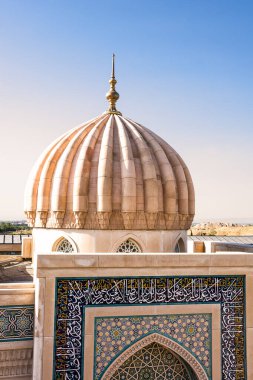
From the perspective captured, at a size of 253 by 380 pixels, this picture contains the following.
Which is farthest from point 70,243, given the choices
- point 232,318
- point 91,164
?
point 232,318

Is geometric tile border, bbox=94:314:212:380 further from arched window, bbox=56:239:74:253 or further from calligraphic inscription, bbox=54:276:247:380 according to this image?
arched window, bbox=56:239:74:253

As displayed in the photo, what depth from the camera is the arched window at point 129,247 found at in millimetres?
6082

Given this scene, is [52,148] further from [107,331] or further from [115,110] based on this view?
[107,331]

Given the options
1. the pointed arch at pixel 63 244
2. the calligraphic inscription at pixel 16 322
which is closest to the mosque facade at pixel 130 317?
the calligraphic inscription at pixel 16 322

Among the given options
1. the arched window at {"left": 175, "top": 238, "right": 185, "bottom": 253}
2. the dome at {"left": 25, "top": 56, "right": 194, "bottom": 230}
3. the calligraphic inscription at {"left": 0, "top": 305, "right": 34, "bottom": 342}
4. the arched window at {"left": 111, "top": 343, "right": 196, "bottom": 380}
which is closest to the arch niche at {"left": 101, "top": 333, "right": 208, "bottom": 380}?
the arched window at {"left": 111, "top": 343, "right": 196, "bottom": 380}

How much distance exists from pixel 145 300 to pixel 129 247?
5.34ft

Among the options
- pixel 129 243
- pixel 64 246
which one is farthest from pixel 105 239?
pixel 64 246

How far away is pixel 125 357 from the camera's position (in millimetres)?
4418

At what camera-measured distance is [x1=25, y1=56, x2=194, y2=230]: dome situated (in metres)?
5.96

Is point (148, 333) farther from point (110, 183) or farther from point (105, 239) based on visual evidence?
point (110, 183)

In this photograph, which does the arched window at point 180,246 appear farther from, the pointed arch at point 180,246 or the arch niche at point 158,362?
the arch niche at point 158,362

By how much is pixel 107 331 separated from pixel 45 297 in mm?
913

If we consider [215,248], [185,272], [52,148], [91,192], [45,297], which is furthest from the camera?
[215,248]

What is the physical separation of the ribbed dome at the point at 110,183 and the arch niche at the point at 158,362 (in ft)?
6.55
